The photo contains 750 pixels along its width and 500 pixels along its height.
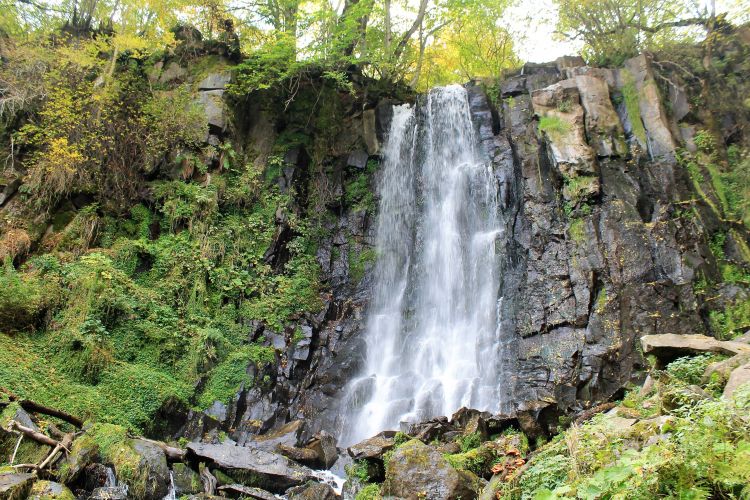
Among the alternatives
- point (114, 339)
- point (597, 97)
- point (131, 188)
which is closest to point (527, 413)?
point (114, 339)

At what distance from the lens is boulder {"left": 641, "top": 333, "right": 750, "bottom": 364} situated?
6.75 metres

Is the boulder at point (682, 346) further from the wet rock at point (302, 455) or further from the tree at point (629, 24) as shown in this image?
the tree at point (629, 24)

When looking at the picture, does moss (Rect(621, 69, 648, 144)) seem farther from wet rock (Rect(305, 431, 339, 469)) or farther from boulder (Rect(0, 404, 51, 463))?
boulder (Rect(0, 404, 51, 463))

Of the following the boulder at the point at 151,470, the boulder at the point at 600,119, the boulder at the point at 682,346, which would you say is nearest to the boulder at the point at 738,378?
the boulder at the point at 682,346

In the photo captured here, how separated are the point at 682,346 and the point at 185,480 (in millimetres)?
7683

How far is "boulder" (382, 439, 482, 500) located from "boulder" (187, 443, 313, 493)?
2.21 meters

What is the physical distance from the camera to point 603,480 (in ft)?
10.4

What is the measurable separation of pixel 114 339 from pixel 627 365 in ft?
34.5

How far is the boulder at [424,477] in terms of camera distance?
241 inches

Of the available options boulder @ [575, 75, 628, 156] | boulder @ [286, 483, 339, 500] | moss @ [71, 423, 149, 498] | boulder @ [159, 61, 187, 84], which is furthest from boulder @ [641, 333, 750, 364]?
boulder @ [159, 61, 187, 84]

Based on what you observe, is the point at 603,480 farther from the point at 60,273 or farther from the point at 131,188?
the point at 131,188

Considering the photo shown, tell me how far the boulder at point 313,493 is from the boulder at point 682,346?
5274mm

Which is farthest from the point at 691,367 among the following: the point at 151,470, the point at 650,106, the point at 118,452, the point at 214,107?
the point at 214,107

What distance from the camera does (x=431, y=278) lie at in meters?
13.8
